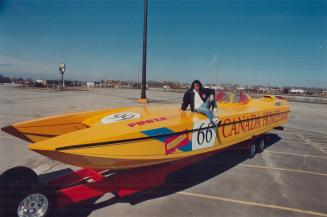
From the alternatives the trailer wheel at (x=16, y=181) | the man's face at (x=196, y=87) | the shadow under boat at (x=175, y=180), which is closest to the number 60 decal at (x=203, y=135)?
the shadow under boat at (x=175, y=180)

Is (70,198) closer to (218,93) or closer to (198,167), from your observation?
(198,167)

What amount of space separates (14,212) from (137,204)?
5.45 feet

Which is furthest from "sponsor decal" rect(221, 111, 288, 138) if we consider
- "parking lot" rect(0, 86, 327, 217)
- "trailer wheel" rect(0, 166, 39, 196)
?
"trailer wheel" rect(0, 166, 39, 196)

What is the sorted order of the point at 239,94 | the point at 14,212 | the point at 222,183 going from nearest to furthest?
1. the point at 14,212
2. the point at 222,183
3. the point at 239,94

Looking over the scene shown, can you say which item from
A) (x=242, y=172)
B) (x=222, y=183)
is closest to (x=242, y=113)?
(x=242, y=172)

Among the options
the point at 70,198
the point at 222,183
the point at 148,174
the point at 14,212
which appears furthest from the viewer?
the point at 222,183

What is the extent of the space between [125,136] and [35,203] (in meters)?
1.34

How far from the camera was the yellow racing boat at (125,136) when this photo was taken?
2906 millimetres

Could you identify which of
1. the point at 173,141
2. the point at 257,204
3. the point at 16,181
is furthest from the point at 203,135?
the point at 16,181

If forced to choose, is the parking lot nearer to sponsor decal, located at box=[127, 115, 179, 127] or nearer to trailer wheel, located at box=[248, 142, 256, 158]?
trailer wheel, located at box=[248, 142, 256, 158]

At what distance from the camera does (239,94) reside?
7070mm

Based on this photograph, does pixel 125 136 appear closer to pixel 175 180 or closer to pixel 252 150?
pixel 175 180

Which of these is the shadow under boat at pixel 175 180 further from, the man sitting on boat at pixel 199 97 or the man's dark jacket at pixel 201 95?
the man's dark jacket at pixel 201 95

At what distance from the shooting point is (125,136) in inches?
125
